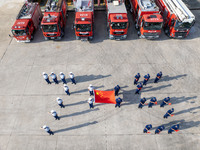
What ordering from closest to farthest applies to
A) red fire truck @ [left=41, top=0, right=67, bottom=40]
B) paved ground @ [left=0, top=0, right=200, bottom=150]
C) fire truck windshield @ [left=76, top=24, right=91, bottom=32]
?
paved ground @ [left=0, top=0, right=200, bottom=150]
red fire truck @ [left=41, top=0, right=67, bottom=40]
fire truck windshield @ [left=76, top=24, right=91, bottom=32]

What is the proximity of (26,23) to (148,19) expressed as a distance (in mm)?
12977

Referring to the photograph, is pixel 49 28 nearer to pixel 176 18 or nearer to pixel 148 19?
pixel 148 19

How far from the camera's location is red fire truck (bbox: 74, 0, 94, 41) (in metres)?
15.4

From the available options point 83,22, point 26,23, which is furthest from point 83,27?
point 26,23

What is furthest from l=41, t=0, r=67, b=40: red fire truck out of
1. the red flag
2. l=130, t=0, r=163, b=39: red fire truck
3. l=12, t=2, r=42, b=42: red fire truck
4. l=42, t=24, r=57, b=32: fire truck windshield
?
l=130, t=0, r=163, b=39: red fire truck

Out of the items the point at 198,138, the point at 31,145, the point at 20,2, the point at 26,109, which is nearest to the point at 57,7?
the point at 20,2

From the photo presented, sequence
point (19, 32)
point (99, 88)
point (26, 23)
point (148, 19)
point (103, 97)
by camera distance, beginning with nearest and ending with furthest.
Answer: point (103, 97)
point (99, 88)
point (148, 19)
point (19, 32)
point (26, 23)

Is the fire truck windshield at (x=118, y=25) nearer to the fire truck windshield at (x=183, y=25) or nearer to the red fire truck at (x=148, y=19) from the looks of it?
the red fire truck at (x=148, y=19)

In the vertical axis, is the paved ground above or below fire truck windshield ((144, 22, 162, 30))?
below

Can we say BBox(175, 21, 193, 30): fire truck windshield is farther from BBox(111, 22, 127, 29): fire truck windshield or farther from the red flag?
the red flag

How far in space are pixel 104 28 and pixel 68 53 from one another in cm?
622

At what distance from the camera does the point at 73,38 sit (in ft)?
58.2

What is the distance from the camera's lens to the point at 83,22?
15.3 m

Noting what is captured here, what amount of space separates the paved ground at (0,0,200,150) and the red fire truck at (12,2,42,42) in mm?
951
